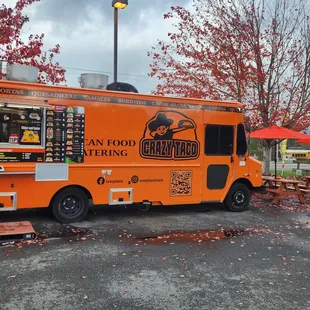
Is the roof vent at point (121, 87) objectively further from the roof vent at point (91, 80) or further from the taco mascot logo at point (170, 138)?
the taco mascot logo at point (170, 138)

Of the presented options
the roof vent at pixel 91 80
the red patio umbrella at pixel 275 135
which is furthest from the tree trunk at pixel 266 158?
the roof vent at pixel 91 80

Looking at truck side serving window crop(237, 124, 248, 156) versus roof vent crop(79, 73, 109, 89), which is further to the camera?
truck side serving window crop(237, 124, 248, 156)

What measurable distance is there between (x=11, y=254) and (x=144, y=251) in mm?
2055

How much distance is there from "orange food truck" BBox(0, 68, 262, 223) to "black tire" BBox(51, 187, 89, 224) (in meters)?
0.02

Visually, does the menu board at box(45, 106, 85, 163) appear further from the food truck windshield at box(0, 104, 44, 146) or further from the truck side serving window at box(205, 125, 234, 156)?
the truck side serving window at box(205, 125, 234, 156)

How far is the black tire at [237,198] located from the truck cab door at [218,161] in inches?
11.7

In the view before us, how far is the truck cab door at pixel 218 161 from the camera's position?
28.7ft

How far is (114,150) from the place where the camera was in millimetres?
7688

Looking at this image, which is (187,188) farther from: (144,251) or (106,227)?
(144,251)

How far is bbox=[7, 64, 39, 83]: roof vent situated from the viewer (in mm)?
7031

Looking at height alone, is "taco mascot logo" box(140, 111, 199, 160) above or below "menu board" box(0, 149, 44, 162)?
above

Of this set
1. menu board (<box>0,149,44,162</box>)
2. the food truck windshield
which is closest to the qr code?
menu board (<box>0,149,44,162</box>)

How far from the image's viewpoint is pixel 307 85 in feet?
41.8

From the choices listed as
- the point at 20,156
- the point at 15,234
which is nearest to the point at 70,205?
the point at 20,156
